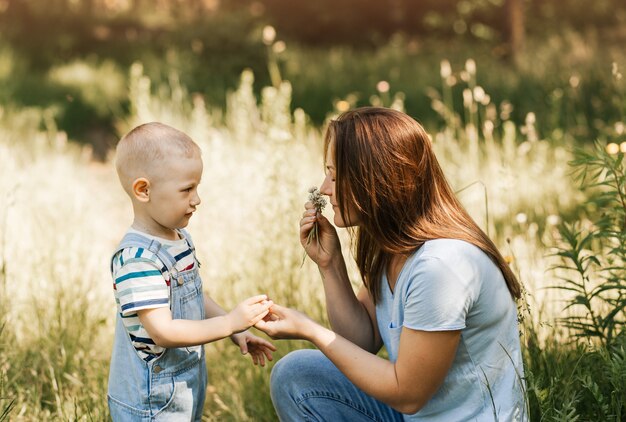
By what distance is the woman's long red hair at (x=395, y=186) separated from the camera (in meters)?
2.17

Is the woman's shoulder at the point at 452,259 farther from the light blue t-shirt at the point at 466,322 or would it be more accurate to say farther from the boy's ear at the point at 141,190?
the boy's ear at the point at 141,190

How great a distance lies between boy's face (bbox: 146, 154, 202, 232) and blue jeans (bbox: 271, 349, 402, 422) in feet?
2.18

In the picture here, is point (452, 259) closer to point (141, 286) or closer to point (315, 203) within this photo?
point (315, 203)

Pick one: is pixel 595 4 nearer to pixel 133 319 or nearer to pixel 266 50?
pixel 266 50

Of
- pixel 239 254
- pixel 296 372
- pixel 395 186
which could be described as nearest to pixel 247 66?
pixel 239 254

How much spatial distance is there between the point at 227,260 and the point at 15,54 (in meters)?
7.41

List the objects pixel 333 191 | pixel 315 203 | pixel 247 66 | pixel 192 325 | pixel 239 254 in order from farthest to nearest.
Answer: pixel 247 66 → pixel 239 254 → pixel 315 203 → pixel 333 191 → pixel 192 325

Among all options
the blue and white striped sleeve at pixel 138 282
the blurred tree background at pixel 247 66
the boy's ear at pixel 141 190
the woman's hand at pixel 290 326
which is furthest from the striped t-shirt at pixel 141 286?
the blurred tree background at pixel 247 66

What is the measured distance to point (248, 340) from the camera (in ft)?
8.26

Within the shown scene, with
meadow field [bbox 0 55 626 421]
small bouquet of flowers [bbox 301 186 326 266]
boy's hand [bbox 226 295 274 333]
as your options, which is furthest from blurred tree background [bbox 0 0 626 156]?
boy's hand [bbox 226 295 274 333]

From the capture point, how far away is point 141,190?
7.25ft

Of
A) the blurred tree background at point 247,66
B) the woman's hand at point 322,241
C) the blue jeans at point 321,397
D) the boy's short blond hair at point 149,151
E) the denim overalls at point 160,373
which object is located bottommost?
the blue jeans at point 321,397

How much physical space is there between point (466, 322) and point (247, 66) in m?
7.36

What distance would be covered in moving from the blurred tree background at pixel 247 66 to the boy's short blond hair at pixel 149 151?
237 cm
